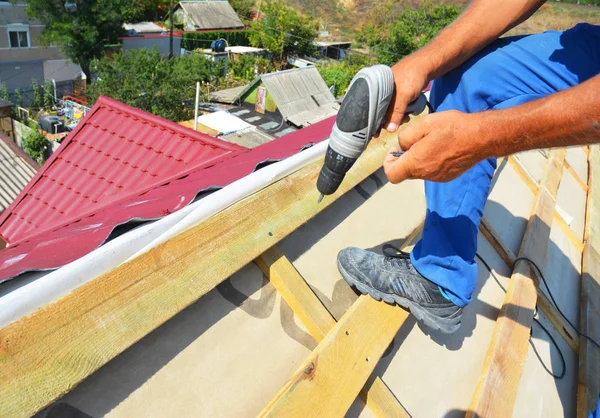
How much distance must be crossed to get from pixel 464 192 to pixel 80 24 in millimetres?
27269

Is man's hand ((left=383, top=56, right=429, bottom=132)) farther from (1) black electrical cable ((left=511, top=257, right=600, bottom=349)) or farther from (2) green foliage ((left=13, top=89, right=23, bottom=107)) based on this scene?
(2) green foliage ((left=13, top=89, right=23, bottom=107))

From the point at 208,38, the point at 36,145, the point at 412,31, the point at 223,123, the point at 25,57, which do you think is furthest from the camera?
the point at 208,38

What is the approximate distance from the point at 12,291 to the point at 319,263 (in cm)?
124

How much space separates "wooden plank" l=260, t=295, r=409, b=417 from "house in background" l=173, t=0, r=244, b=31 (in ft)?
128

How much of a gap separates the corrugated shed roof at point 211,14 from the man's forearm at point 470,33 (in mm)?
38519

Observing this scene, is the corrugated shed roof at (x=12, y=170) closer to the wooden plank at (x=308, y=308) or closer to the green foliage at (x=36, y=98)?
the green foliage at (x=36, y=98)

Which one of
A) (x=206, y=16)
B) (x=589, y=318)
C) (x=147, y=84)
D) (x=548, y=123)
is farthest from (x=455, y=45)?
(x=206, y=16)

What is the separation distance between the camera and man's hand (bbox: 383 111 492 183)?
136cm

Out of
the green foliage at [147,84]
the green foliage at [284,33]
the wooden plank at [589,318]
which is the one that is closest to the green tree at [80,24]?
the green foliage at [147,84]

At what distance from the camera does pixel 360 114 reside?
1525 millimetres

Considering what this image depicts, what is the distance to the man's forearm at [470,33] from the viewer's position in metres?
1.77

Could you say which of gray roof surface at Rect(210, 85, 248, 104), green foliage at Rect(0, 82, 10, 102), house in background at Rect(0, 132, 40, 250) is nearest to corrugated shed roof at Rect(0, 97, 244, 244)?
house in background at Rect(0, 132, 40, 250)

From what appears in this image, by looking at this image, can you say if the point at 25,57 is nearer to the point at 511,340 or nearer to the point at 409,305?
the point at 409,305

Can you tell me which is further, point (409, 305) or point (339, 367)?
point (409, 305)
